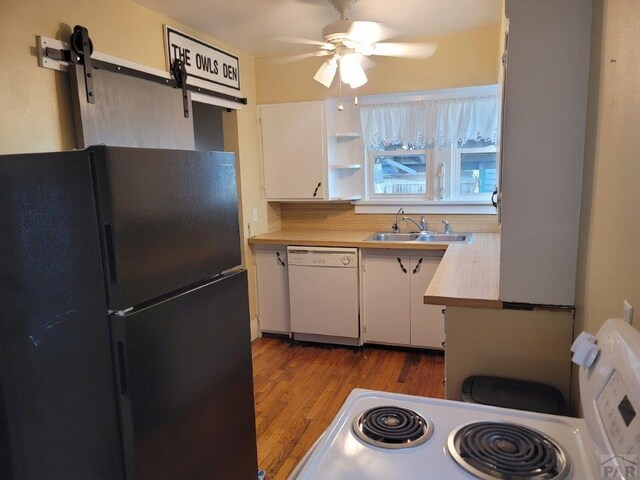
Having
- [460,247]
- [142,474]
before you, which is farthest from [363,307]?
[142,474]

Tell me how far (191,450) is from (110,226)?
2.83ft

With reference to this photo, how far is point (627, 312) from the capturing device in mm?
976

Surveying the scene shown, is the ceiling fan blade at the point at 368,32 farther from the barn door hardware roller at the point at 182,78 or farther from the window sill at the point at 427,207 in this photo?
the window sill at the point at 427,207

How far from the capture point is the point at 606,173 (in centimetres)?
125

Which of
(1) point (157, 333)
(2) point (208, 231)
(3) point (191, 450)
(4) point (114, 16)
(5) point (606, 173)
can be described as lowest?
(3) point (191, 450)

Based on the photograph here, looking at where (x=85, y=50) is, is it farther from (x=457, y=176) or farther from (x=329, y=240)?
(x=457, y=176)

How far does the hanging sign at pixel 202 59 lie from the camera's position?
2789mm

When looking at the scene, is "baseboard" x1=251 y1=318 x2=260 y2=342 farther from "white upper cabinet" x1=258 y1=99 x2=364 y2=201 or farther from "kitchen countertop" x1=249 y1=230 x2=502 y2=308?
"white upper cabinet" x1=258 y1=99 x2=364 y2=201

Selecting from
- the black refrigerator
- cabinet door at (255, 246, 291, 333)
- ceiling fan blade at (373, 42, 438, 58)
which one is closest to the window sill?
cabinet door at (255, 246, 291, 333)

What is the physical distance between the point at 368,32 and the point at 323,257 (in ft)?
5.50

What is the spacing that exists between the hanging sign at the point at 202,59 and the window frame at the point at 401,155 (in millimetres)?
1303

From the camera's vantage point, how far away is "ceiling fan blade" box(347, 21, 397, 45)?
8.92 feet

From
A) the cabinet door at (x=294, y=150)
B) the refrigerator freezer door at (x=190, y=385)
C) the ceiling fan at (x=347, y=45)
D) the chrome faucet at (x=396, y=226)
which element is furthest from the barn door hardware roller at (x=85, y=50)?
the chrome faucet at (x=396, y=226)

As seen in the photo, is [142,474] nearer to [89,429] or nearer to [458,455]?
[89,429]
